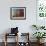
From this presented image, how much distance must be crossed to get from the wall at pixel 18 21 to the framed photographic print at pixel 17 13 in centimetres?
13

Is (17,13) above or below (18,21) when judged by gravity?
above

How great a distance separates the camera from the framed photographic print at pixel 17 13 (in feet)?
23.8

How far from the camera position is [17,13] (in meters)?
7.27

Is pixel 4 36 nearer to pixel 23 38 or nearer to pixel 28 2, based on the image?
pixel 23 38

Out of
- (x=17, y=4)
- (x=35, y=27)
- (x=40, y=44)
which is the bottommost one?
(x=40, y=44)

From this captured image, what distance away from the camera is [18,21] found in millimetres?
7309

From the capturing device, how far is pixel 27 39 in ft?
24.2

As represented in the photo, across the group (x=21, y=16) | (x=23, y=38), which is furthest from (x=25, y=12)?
(x=23, y=38)

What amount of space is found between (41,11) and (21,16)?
36.2 inches

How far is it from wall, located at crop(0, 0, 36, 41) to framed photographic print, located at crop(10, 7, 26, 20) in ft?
0.44

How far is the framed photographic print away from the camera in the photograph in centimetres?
725

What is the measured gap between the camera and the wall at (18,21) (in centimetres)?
724

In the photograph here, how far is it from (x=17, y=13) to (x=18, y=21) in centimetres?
36

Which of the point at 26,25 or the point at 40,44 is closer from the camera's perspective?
the point at 40,44
